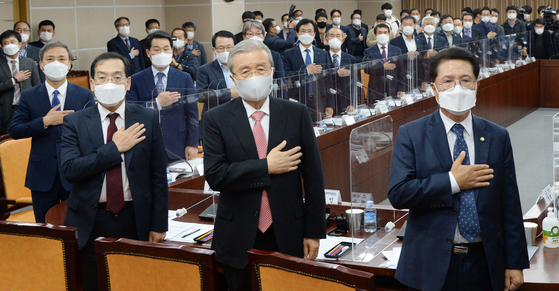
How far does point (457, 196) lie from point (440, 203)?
0.07 m

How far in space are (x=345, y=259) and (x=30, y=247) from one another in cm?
118

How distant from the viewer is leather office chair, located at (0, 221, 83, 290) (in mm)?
2080

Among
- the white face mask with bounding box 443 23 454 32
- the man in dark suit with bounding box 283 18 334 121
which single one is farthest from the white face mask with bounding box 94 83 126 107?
the white face mask with bounding box 443 23 454 32

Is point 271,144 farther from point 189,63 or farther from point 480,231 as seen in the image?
point 189,63

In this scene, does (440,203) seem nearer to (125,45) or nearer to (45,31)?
(45,31)

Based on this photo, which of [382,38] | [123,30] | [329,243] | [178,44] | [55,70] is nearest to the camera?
[329,243]

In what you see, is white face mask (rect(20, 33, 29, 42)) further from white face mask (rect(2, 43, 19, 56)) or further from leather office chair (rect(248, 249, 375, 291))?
leather office chair (rect(248, 249, 375, 291))

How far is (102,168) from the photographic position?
2.35 meters

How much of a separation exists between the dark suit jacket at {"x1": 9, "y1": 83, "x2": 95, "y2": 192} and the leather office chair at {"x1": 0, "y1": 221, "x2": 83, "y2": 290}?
1.13 metres

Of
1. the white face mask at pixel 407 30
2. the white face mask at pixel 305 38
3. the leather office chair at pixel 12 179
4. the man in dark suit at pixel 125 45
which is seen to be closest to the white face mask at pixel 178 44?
the man in dark suit at pixel 125 45

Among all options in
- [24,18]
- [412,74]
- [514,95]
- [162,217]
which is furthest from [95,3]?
[162,217]

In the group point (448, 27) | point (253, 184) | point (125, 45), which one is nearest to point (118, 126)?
point (253, 184)

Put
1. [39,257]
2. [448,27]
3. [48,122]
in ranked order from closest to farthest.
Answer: [39,257] < [48,122] < [448,27]

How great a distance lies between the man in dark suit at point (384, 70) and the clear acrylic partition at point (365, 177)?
345 centimetres
